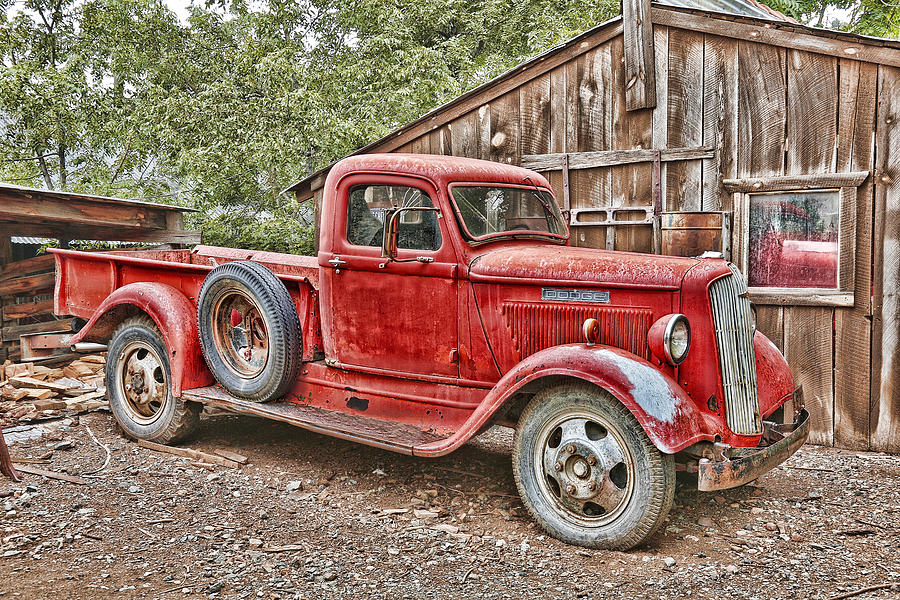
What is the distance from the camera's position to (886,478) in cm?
495

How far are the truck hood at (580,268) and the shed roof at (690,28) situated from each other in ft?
8.96

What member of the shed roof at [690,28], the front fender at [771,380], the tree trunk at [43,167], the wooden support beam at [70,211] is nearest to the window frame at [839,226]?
the shed roof at [690,28]

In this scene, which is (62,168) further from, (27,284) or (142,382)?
(142,382)

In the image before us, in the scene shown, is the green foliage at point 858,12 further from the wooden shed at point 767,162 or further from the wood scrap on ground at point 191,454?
the wood scrap on ground at point 191,454

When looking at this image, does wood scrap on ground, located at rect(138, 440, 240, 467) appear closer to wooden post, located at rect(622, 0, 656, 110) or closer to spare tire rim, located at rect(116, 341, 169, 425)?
spare tire rim, located at rect(116, 341, 169, 425)

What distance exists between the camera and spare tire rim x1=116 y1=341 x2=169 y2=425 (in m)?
5.47

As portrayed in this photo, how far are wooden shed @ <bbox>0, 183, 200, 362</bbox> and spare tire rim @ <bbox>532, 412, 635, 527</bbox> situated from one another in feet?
19.0

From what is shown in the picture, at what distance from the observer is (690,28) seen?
235 inches

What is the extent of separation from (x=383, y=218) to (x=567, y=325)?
4.55ft

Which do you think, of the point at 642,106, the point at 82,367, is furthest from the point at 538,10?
the point at 82,367

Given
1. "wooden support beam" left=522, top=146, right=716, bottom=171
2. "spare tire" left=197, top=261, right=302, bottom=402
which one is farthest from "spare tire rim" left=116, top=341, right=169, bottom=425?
"wooden support beam" left=522, top=146, right=716, bottom=171

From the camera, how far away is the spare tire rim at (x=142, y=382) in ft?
18.0

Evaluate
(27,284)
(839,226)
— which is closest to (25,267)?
(27,284)

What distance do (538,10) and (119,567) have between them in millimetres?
13540
